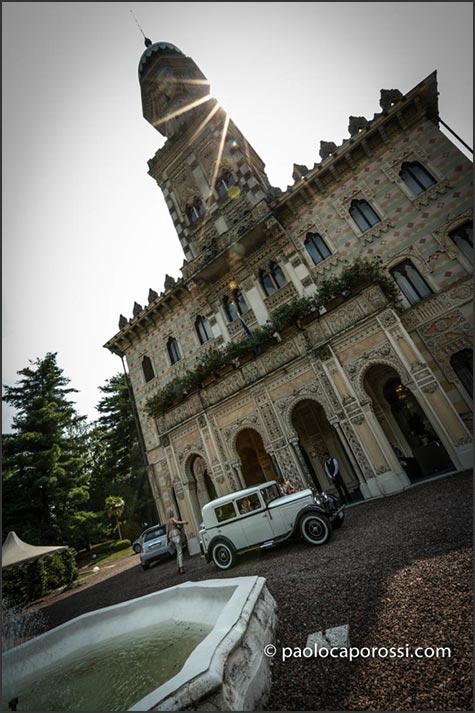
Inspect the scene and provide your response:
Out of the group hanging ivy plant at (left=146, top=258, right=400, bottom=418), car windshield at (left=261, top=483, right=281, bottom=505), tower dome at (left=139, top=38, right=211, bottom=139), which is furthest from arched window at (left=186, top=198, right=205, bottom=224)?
car windshield at (left=261, top=483, right=281, bottom=505)

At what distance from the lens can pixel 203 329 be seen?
18.1 metres

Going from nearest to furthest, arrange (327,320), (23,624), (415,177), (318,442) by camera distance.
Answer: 1. (23,624)
2. (327,320)
3. (415,177)
4. (318,442)

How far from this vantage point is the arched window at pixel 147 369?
785 inches

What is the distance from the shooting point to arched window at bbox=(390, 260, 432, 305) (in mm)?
11859

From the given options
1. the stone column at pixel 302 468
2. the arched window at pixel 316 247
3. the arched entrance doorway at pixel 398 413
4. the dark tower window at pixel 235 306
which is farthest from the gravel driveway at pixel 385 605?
the dark tower window at pixel 235 306

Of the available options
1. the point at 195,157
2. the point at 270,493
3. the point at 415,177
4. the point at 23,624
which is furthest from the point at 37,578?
the point at 195,157

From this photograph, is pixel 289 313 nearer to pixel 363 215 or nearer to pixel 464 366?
pixel 363 215

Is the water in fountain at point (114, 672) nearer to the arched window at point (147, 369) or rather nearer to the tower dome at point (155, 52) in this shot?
the arched window at point (147, 369)

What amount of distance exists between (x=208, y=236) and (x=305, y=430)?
12497 millimetres

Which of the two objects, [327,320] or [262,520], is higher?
[327,320]

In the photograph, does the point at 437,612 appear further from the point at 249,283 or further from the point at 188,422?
the point at 249,283

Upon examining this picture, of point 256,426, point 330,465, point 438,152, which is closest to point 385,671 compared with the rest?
point 330,465

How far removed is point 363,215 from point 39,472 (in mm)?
27104

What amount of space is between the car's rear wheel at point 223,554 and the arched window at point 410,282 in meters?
10.8
